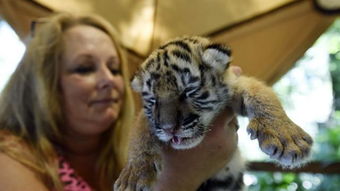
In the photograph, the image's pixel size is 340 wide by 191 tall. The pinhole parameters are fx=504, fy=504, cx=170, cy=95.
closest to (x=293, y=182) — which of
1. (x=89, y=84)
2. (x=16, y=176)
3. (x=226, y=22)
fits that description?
(x=226, y=22)

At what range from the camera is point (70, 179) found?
4.88ft

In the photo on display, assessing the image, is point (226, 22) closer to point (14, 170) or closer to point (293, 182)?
point (293, 182)

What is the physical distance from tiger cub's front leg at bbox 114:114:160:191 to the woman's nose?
41 centimetres

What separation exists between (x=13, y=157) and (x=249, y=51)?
1142 millimetres

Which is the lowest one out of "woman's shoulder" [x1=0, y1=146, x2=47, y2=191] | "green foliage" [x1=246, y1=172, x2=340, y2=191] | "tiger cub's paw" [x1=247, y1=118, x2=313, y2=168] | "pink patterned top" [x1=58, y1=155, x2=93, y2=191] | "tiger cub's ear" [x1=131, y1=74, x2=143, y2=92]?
"green foliage" [x1=246, y1=172, x2=340, y2=191]

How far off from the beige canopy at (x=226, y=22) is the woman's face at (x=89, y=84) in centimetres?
48

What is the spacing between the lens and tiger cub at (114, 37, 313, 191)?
92 centimetres

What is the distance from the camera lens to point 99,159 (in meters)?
1.64

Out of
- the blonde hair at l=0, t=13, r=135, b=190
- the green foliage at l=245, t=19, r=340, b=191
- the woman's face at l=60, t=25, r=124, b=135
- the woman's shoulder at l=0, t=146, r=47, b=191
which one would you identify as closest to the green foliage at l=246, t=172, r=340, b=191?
the green foliage at l=245, t=19, r=340, b=191

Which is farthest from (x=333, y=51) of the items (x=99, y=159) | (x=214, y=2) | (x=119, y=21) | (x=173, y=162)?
(x=173, y=162)

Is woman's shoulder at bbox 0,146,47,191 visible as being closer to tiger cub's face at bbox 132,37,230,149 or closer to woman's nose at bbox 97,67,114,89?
woman's nose at bbox 97,67,114,89

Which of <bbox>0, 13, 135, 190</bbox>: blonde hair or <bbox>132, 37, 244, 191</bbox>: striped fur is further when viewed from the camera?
<bbox>0, 13, 135, 190</bbox>: blonde hair

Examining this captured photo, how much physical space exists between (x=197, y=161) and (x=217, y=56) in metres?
0.27

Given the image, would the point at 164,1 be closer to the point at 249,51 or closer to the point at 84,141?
the point at 249,51
